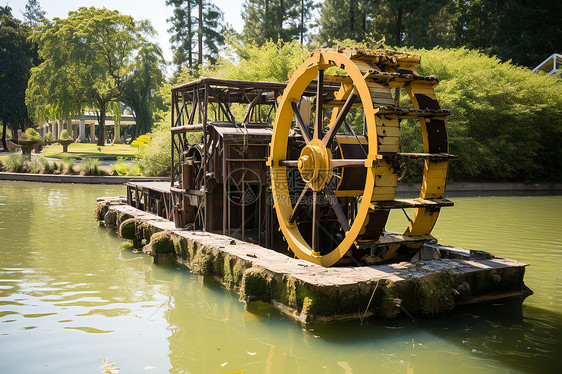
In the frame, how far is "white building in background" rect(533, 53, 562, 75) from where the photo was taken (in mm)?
29741

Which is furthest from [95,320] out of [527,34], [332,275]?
[527,34]

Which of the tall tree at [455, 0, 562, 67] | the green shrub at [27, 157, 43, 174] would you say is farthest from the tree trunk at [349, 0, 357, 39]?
the green shrub at [27, 157, 43, 174]

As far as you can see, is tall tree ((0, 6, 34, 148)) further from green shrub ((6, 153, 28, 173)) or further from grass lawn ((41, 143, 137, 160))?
green shrub ((6, 153, 28, 173))

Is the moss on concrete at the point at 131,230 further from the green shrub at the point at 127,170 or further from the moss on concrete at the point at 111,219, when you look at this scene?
the green shrub at the point at 127,170

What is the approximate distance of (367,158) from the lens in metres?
6.55

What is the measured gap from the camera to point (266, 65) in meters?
24.6

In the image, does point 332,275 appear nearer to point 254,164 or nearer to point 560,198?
point 254,164

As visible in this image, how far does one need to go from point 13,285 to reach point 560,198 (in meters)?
21.0

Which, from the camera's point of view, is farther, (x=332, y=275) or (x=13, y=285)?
(x=13, y=285)

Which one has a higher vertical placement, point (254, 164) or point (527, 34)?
point (527, 34)

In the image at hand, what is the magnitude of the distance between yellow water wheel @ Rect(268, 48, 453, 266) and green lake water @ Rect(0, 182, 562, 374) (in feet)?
4.06

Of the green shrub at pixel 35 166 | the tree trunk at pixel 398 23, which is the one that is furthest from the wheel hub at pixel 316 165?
the tree trunk at pixel 398 23

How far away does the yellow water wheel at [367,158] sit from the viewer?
646cm

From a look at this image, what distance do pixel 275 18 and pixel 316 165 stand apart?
36803 millimetres
